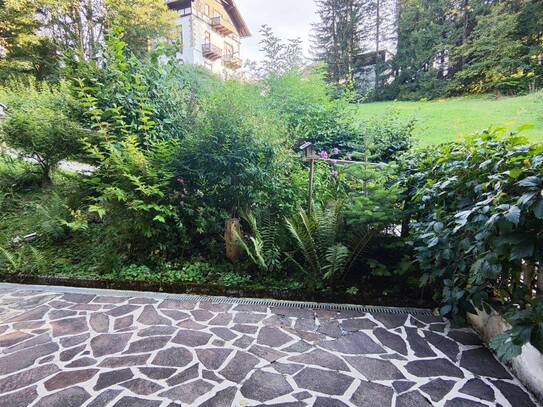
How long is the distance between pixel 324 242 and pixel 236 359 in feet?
4.35

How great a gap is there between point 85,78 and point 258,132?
84.3 inches

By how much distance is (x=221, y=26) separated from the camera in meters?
15.9

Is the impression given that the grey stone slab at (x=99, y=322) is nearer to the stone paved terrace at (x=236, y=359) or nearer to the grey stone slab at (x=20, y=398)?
the stone paved terrace at (x=236, y=359)

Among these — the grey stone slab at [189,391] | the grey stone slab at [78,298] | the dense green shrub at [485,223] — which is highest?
the dense green shrub at [485,223]

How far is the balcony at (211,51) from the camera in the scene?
15.1 metres

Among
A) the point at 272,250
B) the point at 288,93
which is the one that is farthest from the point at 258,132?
the point at 288,93

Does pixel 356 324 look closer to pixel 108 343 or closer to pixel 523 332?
pixel 523 332

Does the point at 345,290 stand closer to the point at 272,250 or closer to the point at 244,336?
the point at 272,250

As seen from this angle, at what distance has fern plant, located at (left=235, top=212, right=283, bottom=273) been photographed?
2977 mm

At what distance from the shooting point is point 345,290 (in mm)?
2822

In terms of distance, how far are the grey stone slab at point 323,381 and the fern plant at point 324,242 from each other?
0.98 m

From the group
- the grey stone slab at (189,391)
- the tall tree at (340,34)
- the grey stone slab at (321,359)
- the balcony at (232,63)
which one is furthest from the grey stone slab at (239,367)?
the tall tree at (340,34)

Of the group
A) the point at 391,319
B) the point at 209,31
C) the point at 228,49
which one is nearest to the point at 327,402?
the point at 391,319

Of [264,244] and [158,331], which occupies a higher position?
[264,244]
